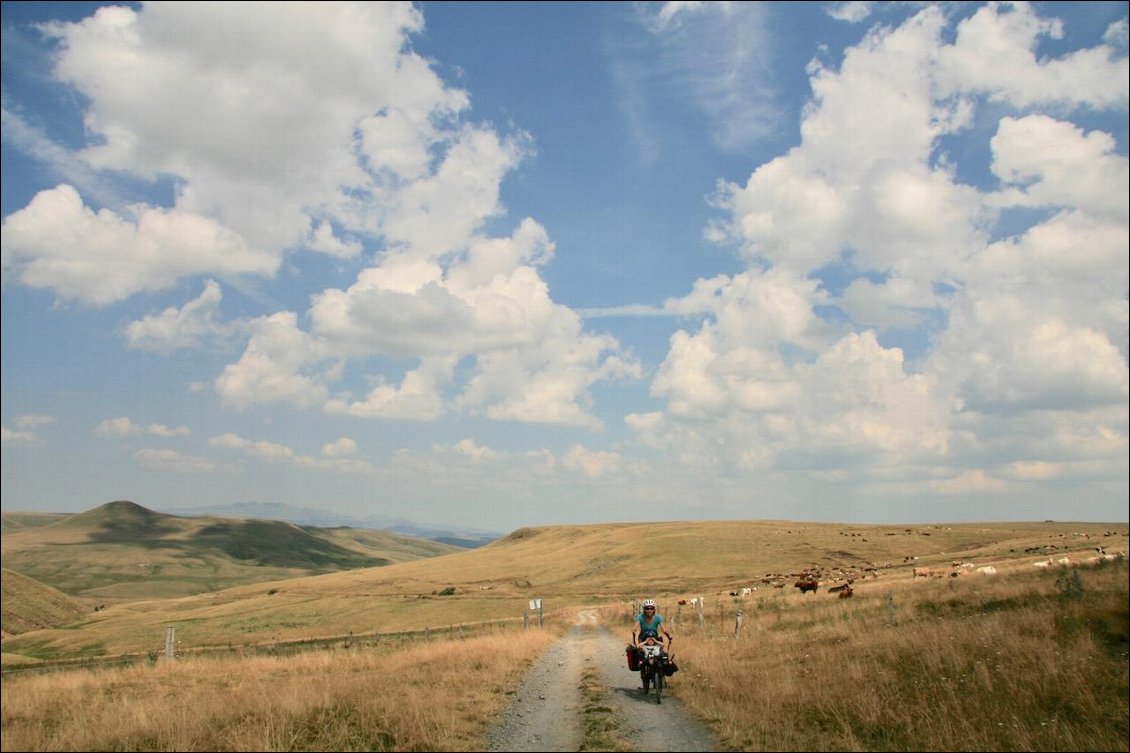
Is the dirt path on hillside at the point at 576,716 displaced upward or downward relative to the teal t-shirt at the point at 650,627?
downward

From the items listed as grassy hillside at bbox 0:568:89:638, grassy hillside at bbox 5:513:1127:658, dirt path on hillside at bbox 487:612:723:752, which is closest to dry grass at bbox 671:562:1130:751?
dirt path on hillside at bbox 487:612:723:752

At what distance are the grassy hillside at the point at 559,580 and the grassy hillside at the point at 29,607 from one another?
4551 mm

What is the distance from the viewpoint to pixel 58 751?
10.8 metres

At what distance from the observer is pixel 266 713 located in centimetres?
1263

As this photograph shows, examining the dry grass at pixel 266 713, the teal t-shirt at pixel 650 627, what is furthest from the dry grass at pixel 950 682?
the dry grass at pixel 266 713

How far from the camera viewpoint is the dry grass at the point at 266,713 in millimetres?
A: 11406

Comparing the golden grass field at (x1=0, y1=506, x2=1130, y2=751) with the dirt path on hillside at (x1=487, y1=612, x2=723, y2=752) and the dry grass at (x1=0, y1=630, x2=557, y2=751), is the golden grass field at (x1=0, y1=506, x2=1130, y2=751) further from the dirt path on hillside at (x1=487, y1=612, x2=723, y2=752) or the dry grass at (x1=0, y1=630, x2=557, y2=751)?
the dirt path on hillside at (x1=487, y1=612, x2=723, y2=752)

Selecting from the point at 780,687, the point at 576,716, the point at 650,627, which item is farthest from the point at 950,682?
the point at 576,716

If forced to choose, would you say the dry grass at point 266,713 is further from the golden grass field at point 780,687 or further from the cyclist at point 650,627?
the cyclist at point 650,627

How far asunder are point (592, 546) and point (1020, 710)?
12952 centimetres

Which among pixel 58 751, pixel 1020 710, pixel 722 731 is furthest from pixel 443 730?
pixel 1020 710

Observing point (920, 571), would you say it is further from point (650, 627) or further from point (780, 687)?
point (780, 687)

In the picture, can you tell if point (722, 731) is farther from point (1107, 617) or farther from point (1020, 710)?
point (1107, 617)

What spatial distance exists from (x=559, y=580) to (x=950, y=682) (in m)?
96.4
